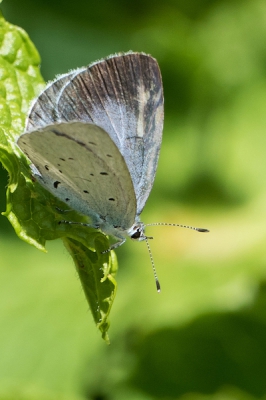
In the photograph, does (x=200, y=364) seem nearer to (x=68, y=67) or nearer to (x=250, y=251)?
(x=250, y=251)

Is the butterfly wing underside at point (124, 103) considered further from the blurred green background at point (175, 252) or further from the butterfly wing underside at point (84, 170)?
the blurred green background at point (175, 252)

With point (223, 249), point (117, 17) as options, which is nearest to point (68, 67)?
point (117, 17)

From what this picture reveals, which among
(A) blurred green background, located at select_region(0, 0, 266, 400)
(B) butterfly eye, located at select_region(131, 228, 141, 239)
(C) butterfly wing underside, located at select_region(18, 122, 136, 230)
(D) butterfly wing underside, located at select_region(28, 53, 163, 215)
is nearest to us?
(C) butterfly wing underside, located at select_region(18, 122, 136, 230)

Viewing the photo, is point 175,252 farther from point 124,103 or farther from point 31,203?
point 31,203

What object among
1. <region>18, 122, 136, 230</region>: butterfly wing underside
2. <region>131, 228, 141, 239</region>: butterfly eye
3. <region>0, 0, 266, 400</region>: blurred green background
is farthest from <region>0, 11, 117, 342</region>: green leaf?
<region>0, 0, 266, 400</region>: blurred green background

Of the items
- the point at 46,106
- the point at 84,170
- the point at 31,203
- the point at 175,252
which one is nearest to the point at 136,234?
the point at 84,170

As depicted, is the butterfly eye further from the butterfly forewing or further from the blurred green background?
the butterfly forewing
